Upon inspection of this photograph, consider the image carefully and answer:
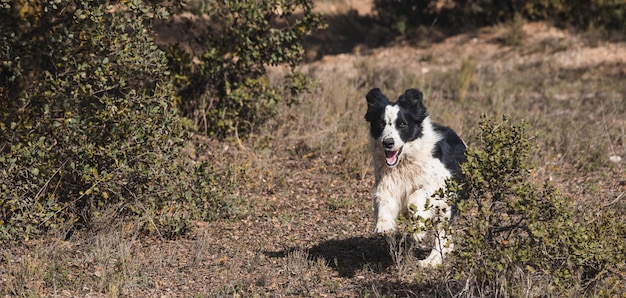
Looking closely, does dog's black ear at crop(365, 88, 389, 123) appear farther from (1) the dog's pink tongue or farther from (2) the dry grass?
(2) the dry grass

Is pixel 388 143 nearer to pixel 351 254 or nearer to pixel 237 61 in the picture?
pixel 351 254

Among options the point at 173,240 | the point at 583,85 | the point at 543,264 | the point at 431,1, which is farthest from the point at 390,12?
the point at 543,264

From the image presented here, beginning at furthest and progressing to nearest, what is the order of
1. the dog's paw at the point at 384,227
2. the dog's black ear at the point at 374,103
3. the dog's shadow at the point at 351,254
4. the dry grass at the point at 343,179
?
the dog's black ear at the point at 374,103 → the dog's shadow at the point at 351,254 → the dog's paw at the point at 384,227 → the dry grass at the point at 343,179

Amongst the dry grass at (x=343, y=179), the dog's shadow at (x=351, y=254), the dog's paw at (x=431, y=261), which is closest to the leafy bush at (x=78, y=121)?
the dry grass at (x=343, y=179)

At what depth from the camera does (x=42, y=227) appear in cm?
753

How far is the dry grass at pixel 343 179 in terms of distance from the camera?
6785 millimetres

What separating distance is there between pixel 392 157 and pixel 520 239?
150cm

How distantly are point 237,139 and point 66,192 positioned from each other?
310cm

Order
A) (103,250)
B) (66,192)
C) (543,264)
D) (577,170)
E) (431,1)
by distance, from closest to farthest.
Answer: (543,264) → (103,250) → (66,192) → (577,170) → (431,1)

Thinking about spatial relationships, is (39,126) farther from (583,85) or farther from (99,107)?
(583,85)

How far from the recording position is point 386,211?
707 centimetres

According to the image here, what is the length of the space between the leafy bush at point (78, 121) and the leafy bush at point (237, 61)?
2400 millimetres

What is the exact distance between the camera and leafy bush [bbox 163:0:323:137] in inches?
402

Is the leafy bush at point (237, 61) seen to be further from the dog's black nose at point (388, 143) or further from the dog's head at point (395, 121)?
the dog's black nose at point (388, 143)
